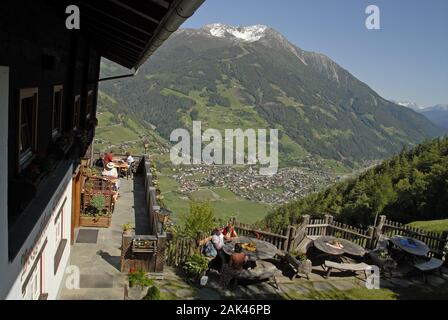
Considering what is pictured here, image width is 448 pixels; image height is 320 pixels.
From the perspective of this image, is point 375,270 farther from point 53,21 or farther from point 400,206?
point 400,206

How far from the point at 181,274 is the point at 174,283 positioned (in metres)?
0.64

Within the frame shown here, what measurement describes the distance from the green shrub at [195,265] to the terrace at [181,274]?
0.26 m

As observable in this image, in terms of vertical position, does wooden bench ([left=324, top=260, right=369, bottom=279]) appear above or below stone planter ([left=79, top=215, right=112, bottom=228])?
below

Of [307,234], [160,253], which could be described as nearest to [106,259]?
[160,253]

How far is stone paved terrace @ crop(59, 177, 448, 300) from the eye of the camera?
10.0 meters

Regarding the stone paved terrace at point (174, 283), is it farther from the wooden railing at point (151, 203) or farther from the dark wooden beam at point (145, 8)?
the dark wooden beam at point (145, 8)

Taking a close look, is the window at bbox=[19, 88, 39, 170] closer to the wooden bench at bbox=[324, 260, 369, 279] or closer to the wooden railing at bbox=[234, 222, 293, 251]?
the wooden railing at bbox=[234, 222, 293, 251]

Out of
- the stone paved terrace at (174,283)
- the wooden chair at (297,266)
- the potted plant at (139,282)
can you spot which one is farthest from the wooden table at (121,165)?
the potted plant at (139,282)

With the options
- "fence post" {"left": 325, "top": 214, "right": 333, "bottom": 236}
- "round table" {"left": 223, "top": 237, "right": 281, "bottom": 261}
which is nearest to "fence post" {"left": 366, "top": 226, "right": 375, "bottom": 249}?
"fence post" {"left": 325, "top": 214, "right": 333, "bottom": 236}

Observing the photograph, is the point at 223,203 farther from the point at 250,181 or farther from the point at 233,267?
the point at 233,267

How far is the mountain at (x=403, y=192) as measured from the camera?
105ft

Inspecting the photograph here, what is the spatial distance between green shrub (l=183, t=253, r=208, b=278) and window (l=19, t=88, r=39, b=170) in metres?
5.88

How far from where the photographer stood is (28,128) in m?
6.80
